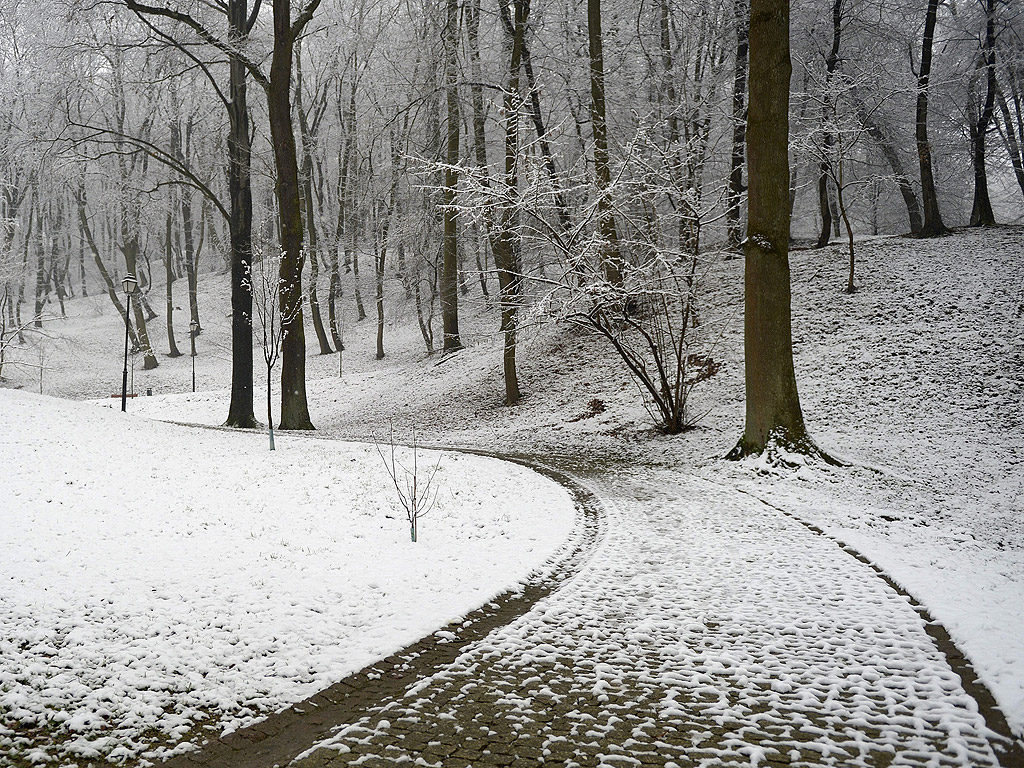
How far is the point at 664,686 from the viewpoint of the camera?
3.32m

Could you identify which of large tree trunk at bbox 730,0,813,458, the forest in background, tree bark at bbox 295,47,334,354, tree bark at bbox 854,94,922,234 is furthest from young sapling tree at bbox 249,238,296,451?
tree bark at bbox 854,94,922,234

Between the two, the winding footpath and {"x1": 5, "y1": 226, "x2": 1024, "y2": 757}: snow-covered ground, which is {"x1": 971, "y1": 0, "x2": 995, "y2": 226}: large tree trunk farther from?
the winding footpath

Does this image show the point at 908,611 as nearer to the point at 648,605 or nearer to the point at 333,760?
the point at 648,605

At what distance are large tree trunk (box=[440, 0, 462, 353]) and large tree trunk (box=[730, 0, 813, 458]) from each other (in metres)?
6.49

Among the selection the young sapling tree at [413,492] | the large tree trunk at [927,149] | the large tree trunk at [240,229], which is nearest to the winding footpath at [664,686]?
the young sapling tree at [413,492]

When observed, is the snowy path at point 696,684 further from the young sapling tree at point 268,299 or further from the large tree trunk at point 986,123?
the large tree trunk at point 986,123

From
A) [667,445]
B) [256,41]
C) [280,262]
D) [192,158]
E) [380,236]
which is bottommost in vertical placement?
[667,445]

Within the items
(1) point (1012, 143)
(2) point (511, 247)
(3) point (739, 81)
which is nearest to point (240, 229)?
(2) point (511, 247)

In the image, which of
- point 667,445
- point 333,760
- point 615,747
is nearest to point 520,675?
point 615,747

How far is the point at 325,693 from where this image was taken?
3350 mm

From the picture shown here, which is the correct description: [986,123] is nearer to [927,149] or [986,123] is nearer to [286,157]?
[927,149]

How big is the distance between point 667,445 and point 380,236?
18596mm

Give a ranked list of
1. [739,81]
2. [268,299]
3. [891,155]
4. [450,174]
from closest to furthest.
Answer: [268,299] → [450,174] → [739,81] → [891,155]

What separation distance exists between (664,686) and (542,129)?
15.3 meters
